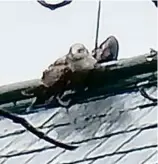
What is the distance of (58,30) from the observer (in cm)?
53

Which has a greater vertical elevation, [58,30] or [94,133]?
[58,30]

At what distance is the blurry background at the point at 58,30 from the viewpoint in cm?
53

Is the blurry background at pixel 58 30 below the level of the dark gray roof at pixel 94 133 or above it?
above

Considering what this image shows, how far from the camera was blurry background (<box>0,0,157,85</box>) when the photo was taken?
20.7 inches

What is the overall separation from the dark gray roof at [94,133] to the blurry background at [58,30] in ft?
0.15

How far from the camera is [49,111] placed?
0.53 meters

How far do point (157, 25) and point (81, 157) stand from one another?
0.52ft

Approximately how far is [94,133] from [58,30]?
113mm

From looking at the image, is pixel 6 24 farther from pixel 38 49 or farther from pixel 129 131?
pixel 129 131

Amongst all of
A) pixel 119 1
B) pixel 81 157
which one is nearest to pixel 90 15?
pixel 119 1

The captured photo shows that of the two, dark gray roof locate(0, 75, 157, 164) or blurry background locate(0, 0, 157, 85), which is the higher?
blurry background locate(0, 0, 157, 85)

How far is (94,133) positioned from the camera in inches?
21.3

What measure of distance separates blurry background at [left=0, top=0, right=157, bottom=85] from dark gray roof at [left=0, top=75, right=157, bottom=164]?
0.05 meters

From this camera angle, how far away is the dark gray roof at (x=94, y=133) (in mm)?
530
